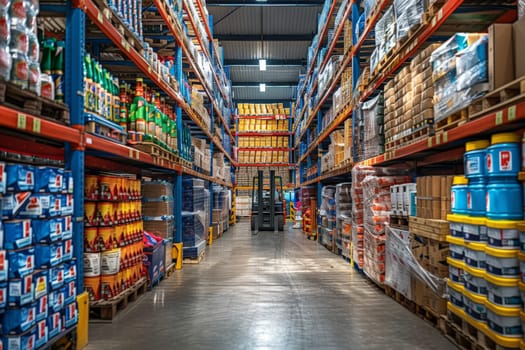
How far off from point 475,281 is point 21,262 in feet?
10.1

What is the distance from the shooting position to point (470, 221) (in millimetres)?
3137

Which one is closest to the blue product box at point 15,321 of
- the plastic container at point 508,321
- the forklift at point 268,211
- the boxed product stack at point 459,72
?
the plastic container at point 508,321

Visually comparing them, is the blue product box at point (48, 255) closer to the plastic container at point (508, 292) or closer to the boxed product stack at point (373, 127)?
the plastic container at point (508, 292)

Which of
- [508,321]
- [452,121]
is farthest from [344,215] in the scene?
[508,321]

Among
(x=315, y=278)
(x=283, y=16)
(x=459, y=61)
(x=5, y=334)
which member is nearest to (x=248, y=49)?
(x=283, y=16)

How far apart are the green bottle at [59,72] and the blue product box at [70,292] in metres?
1.45

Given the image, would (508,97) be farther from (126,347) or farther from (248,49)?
(248,49)

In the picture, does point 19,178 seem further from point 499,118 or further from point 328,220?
point 328,220

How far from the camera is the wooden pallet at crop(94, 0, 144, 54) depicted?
3960 mm

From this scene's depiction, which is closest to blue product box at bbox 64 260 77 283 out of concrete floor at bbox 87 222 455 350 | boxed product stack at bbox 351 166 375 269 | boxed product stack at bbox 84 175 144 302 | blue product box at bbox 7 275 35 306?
blue product box at bbox 7 275 35 306

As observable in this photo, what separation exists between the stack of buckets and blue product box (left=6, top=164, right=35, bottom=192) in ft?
9.99

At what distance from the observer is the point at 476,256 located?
3055 mm

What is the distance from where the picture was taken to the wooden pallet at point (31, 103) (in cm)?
252

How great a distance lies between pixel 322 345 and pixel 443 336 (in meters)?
1.11
